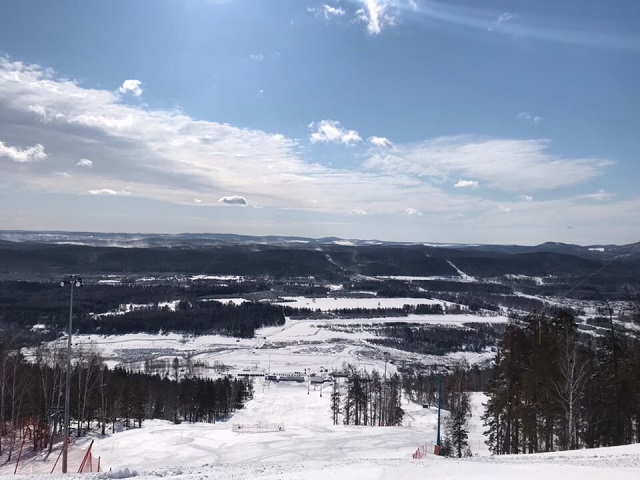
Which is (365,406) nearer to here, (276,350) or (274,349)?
(276,350)

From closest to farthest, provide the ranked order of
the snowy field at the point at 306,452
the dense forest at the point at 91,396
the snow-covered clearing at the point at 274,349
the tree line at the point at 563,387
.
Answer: the snowy field at the point at 306,452, the tree line at the point at 563,387, the dense forest at the point at 91,396, the snow-covered clearing at the point at 274,349

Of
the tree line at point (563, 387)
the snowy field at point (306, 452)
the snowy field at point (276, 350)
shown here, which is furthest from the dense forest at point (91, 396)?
the snowy field at point (276, 350)

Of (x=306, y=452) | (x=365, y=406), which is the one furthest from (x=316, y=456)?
(x=365, y=406)

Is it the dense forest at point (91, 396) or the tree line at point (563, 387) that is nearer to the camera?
the tree line at point (563, 387)

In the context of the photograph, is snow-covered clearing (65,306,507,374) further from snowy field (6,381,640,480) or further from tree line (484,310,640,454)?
tree line (484,310,640,454)

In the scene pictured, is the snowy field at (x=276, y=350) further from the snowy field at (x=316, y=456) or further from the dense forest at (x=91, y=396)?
the snowy field at (x=316, y=456)

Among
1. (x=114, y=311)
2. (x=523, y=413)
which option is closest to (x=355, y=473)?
(x=523, y=413)

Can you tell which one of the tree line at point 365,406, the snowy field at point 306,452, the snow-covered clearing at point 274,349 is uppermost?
the snowy field at point 306,452

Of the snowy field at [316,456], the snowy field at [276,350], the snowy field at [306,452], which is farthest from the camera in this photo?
the snowy field at [276,350]

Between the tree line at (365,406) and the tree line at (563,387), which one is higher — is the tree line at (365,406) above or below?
below
